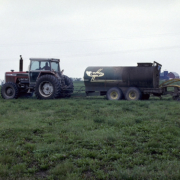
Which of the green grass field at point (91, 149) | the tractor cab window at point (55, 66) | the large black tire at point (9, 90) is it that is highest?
the tractor cab window at point (55, 66)

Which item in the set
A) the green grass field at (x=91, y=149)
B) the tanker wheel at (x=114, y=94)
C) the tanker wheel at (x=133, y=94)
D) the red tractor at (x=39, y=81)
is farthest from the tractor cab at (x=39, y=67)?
the green grass field at (x=91, y=149)

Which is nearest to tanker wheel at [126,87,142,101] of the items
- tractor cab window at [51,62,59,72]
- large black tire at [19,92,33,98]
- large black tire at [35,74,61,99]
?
large black tire at [35,74,61,99]

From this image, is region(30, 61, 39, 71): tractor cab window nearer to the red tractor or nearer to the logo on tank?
the red tractor

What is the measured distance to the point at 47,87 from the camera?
20.4 metres

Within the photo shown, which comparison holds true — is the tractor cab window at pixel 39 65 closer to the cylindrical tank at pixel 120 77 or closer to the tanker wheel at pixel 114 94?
the cylindrical tank at pixel 120 77

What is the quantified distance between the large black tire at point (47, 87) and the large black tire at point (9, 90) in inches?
78.6

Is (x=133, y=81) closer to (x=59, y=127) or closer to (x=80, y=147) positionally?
(x=59, y=127)

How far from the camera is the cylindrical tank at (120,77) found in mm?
20516

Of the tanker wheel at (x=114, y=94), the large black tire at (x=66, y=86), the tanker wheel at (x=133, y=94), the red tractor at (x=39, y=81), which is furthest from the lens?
the large black tire at (x=66, y=86)

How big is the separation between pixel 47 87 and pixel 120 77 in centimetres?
537

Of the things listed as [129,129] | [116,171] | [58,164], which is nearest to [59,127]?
[129,129]

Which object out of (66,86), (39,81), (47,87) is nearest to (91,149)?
(39,81)

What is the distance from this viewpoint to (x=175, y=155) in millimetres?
6766

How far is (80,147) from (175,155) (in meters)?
2.34
